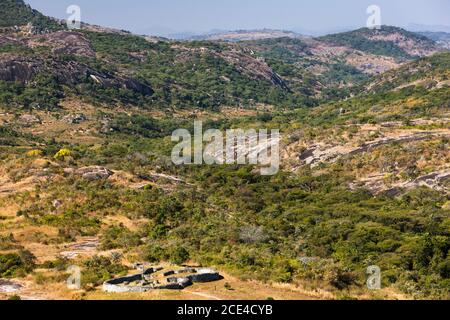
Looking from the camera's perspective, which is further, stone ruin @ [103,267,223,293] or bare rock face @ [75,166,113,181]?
bare rock face @ [75,166,113,181]

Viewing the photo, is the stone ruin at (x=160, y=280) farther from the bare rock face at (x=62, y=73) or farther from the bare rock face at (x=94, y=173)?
the bare rock face at (x=62, y=73)

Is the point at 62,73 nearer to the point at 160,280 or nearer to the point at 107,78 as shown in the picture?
the point at 107,78

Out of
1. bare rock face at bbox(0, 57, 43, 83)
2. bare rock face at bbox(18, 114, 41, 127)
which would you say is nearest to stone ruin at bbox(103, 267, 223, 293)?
bare rock face at bbox(18, 114, 41, 127)

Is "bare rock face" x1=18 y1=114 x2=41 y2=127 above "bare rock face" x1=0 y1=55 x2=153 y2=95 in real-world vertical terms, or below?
below

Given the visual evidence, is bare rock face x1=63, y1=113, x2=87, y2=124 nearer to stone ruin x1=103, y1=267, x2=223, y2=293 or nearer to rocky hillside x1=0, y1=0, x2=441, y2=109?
rocky hillside x1=0, y1=0, x2=441, y2=109

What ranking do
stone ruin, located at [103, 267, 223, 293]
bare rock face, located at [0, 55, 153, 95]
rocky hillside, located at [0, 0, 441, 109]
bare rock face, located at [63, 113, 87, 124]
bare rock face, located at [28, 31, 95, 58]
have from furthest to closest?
bare rock face, located at [28, 31, 95, 58]
bare rock face, located at [0, 55, 153, 95]
rocky hillside, located at [0, 0, 441, 109]
bare rock face, located at [63, 113, 87, 124]
stone ruin, located at [103, 267, 223, 293]

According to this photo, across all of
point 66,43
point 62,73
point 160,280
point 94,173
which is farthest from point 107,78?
point 160,280
